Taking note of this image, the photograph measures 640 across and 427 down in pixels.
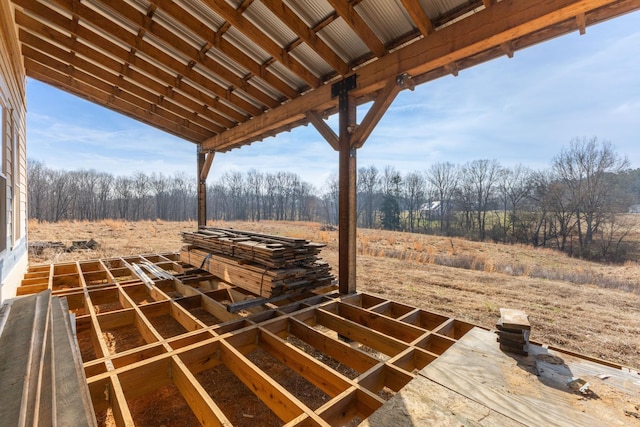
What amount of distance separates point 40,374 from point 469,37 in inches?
180

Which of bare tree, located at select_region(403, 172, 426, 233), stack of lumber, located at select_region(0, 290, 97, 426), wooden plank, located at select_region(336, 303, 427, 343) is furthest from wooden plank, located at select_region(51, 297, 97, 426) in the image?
bare tree, located at select_region(403, 172, 426, 233)

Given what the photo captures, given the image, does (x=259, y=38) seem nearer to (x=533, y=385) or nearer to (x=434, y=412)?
(x=434, y=412)

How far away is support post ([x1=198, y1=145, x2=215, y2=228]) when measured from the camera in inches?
317

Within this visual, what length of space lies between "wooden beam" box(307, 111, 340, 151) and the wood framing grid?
2420 millimetres

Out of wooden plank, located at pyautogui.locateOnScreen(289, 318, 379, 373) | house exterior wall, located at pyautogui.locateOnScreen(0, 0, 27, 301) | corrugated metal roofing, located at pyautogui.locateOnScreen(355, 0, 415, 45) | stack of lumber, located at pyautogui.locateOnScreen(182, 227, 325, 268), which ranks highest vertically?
corrugated metal roofing, located at pyautogui.locateOnScreen(355, 0, 415, 45)

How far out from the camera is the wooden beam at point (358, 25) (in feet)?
9.72

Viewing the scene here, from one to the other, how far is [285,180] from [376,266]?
37.0 metres

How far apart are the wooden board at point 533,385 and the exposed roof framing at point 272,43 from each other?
2.95 m

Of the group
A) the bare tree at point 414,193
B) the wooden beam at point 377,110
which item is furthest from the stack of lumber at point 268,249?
the bare tree at point 414,193

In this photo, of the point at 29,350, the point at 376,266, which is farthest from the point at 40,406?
the point at 376,266

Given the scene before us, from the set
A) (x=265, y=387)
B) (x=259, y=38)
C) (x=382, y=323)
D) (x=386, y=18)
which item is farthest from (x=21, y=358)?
(x=386, y=18)

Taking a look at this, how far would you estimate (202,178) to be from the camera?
8.20 meters

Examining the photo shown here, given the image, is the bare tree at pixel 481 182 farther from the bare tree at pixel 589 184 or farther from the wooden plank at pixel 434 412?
the wooden plank at pixel 434 412

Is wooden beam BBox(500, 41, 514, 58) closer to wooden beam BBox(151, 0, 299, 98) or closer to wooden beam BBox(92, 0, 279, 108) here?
wooden beam BBox(151, 0, 299, 98)
